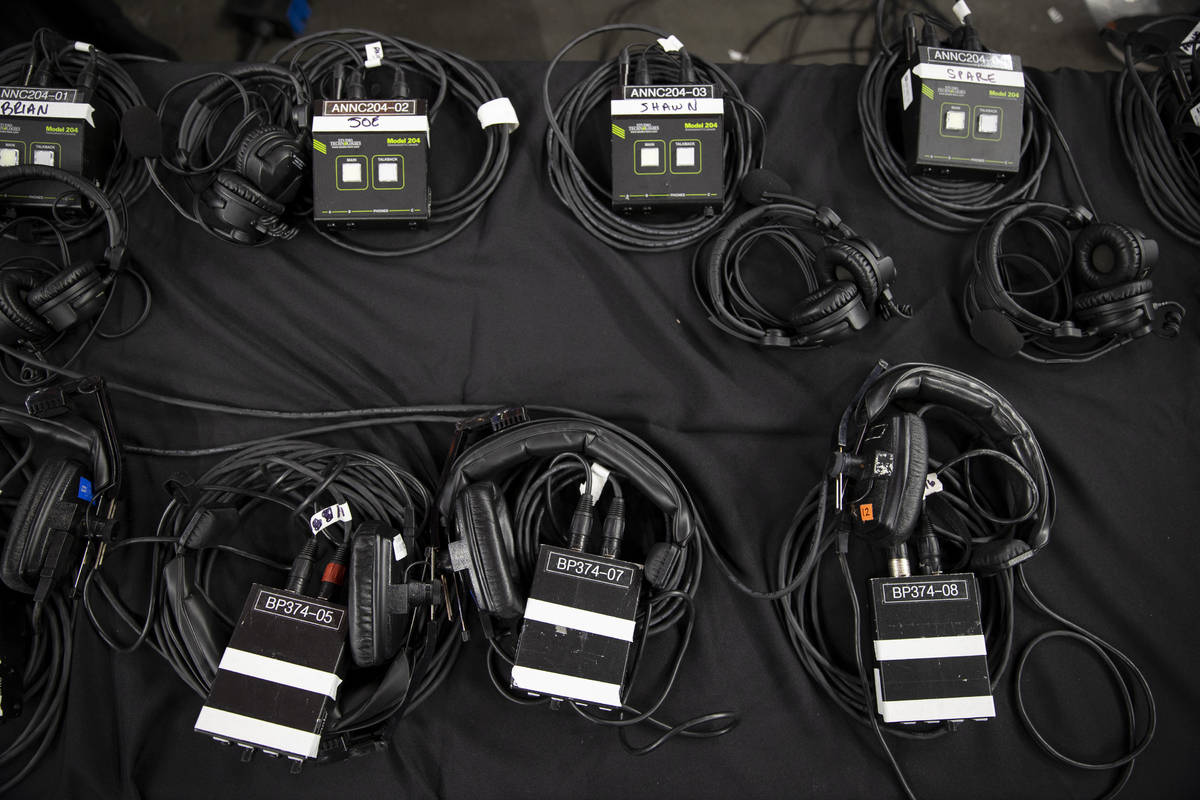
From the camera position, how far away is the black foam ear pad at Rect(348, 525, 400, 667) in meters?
1.18

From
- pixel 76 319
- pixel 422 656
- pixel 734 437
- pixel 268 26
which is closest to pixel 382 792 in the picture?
pixel 422 656

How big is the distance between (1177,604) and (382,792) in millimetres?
1522

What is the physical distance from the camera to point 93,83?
155cm

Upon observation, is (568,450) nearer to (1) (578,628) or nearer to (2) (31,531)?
(1) (578,628)

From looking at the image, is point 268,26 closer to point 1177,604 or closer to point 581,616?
point 581,616

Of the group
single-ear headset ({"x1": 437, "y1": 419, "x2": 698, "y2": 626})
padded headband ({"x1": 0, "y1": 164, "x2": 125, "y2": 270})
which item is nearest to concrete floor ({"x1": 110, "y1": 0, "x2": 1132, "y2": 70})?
padded headband ({"x1": 0, "y1": 164, "x2": 125, "y2": 270})

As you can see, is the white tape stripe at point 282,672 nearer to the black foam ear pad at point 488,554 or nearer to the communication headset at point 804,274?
the black foam ear pad at point 488,554

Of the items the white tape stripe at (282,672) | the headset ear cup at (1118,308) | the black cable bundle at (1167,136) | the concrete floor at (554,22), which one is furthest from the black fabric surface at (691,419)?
the concrete floor at (554,22)

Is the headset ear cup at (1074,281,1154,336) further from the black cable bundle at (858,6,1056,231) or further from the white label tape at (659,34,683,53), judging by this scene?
the white label tape at (659,34,683,53)

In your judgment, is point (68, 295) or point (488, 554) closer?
point (488, 554)

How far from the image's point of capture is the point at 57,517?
4.18 ft

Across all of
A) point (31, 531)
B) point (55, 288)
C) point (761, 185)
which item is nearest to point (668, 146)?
point (761, 185)

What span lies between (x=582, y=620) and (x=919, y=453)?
0.61m

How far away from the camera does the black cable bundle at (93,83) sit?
1.54m
